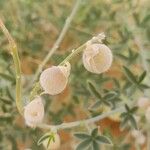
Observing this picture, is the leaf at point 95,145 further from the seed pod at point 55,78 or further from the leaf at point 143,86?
the seed pod at point 55,78

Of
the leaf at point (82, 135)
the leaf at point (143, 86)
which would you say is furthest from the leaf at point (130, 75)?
the leaf at point (82, 135)

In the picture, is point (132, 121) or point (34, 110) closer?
point (34, 110)

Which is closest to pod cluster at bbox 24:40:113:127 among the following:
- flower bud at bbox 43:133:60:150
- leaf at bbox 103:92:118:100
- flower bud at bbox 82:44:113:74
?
flower bud at bbox 82:44:113:74

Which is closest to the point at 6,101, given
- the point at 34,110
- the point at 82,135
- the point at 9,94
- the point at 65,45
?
the point at 9,94

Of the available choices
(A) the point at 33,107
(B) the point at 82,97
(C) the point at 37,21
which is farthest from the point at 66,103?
(A) the point at 33,107

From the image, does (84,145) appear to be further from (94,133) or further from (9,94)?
(9,94)

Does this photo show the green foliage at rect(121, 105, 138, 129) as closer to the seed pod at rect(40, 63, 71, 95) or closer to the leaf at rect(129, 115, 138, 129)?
the leaf at rect(129, 115, 138, 129)
